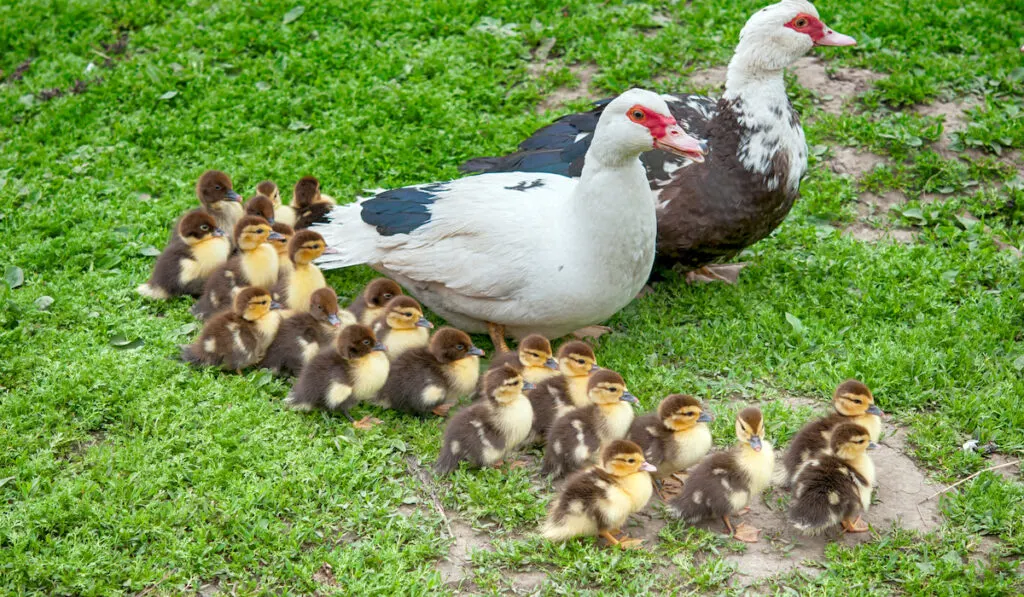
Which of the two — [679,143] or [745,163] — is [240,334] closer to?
[679,143]

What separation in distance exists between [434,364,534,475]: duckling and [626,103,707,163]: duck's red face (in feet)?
4.89

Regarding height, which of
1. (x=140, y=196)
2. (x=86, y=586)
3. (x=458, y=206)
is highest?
(x=458, y=206)

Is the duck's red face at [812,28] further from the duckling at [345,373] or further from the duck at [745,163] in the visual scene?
the duckling at [345,373]

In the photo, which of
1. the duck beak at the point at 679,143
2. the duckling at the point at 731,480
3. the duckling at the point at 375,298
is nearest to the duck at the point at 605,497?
the duckling at the point at 731,480

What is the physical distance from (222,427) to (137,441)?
1.41 feet

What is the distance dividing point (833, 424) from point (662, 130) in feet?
5.76

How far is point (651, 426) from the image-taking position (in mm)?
5219

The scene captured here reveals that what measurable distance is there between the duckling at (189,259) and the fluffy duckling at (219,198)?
1.18ft

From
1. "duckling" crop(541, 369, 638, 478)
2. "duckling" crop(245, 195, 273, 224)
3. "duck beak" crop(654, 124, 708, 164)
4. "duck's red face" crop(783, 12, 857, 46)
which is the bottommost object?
"duckling" crop(245, 195, 273, 224)

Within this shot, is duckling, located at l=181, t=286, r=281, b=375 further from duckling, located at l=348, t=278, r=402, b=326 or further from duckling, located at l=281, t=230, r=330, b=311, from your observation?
duckling, located at l=348, t=278, r=402, b=326

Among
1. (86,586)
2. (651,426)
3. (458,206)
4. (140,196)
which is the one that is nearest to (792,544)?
(651,426)

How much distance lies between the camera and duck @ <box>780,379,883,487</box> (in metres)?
5.13

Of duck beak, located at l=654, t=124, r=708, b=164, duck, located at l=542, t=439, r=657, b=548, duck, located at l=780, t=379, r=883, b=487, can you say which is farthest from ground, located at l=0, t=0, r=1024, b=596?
duck beak, located at l=654, t=124, r=708, b=164

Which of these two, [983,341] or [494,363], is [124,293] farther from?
[983,341]
